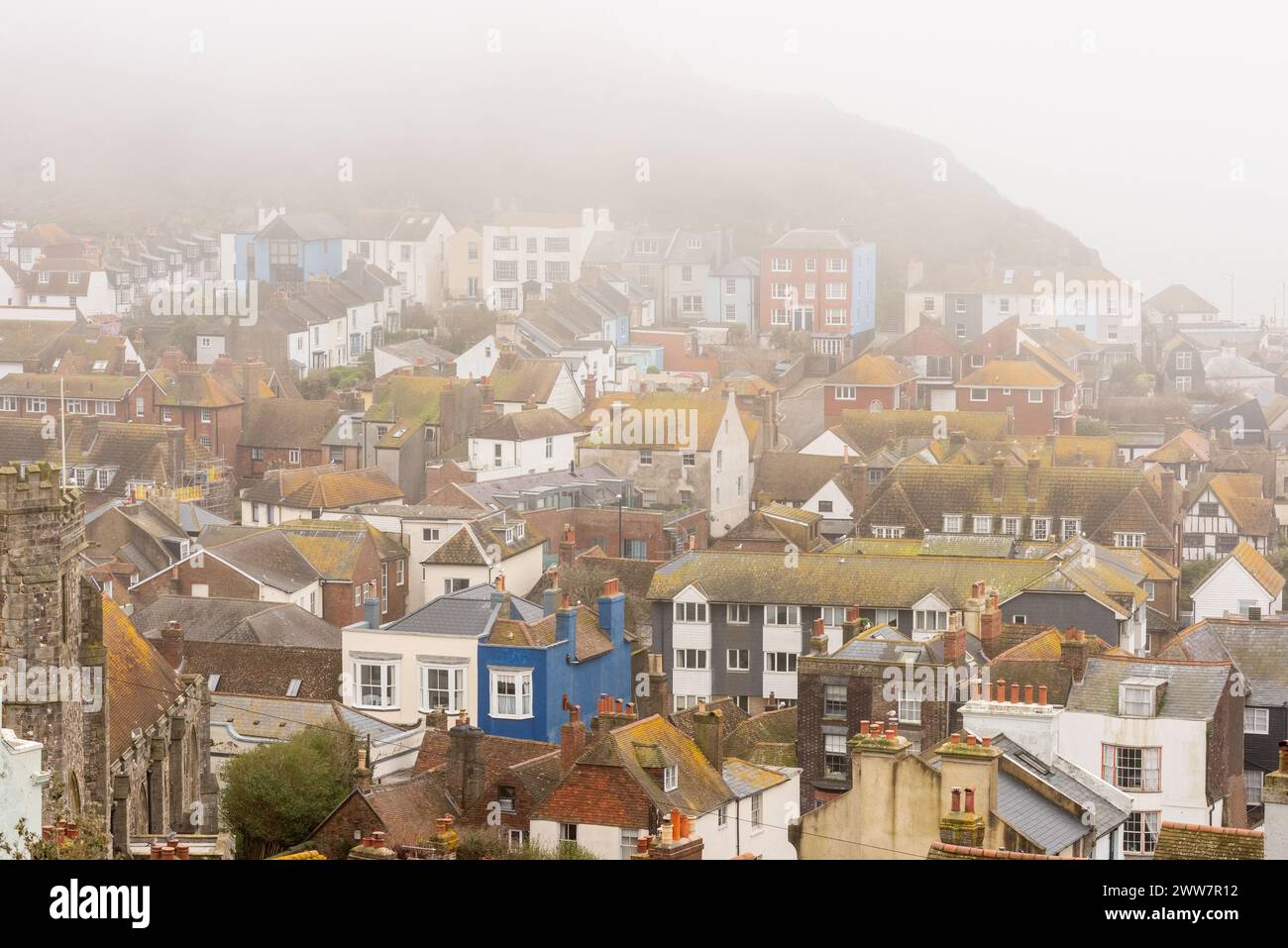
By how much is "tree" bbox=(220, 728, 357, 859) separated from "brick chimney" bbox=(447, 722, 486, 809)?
159cm

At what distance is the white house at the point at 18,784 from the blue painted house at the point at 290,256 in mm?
58143

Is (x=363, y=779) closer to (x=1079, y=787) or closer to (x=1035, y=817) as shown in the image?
(x=1079, y=787)

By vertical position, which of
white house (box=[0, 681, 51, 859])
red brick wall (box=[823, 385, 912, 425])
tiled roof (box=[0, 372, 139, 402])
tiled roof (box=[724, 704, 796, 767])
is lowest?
tiled roof (box=[724, 704, 796, 767])

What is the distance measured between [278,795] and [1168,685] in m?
8.95

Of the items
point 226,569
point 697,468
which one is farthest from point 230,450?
point 226,569

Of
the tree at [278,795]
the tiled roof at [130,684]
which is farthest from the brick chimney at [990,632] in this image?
the tiled roof at [130,684]

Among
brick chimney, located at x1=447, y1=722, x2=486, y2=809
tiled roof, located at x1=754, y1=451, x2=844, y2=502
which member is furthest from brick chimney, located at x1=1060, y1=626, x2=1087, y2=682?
tiled roof, located at x1=754, y1=451, x2=844, y2=502

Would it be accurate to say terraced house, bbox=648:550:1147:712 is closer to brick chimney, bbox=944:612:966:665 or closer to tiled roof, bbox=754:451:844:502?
brick chimney, bbox=944:612:966:665

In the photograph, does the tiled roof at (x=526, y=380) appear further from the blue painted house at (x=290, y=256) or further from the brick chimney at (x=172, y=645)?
the brick chimney at (x=172, y=645)

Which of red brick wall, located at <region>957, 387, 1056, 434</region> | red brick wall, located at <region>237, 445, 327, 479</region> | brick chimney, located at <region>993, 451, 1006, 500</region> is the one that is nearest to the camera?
brick chimney, located at <region>993, 451, 1006, 500</region>

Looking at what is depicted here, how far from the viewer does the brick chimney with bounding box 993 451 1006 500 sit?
38906 millimetres

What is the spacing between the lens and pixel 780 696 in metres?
30.3

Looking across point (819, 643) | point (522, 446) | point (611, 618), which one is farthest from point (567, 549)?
point (819, 643)
